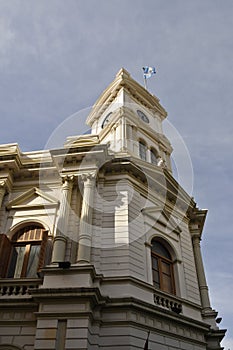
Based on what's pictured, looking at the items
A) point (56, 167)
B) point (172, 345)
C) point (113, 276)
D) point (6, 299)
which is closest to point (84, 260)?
point (113, 276)

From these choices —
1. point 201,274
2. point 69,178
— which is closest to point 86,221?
point 69,178

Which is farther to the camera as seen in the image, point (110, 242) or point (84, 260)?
point (110, 242)

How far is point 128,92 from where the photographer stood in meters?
26.2

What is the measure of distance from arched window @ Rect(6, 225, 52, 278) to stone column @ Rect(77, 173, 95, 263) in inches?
60.7

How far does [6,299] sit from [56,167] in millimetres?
6573

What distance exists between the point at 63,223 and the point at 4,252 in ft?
8.42

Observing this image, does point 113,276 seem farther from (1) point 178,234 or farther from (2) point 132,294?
(1) point 178,234

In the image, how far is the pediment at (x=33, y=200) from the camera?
1609 centimetres

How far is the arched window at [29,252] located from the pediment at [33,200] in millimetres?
995

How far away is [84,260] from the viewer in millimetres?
13195

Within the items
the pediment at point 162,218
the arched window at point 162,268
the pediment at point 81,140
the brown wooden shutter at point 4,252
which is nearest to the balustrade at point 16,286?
the brown wooden shutter at point 4,252

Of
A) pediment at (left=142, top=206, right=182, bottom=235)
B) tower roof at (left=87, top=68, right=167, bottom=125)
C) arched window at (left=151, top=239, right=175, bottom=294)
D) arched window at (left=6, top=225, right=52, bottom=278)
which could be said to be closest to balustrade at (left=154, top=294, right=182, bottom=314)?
arched window at (left=151, top=239, right=175, bottom=294)

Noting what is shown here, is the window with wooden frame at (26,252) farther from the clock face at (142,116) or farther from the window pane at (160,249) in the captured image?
the clock face at (142,116)

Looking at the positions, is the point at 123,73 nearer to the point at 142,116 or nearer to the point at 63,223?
the point at 142,116
